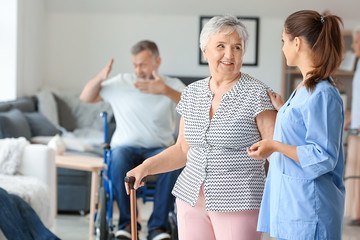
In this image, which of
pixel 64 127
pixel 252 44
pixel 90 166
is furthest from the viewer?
pixel 252 44

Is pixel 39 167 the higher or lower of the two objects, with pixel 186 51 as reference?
lower

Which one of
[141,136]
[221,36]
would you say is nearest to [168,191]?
[141,136]

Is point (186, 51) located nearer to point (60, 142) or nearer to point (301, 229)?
point (60, 142)

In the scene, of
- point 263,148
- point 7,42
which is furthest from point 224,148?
point 7,42

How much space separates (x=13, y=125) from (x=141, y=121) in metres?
1.32

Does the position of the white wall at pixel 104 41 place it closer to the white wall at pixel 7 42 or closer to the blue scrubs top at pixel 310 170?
the white wall at pixel 7 42

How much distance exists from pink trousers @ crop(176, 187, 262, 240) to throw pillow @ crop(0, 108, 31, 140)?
261cm

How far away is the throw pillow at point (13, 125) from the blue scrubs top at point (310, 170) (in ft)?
9.89

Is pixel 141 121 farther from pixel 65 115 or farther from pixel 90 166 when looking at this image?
pixel 65 115

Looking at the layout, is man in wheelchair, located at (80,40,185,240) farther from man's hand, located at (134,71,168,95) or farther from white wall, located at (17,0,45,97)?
white wall, located at (17,0,45,97)

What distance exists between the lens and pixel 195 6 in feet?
23.7

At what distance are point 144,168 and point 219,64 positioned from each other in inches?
17.3

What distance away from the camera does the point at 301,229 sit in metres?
1.70

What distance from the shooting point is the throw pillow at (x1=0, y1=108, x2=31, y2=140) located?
14.5 ft
